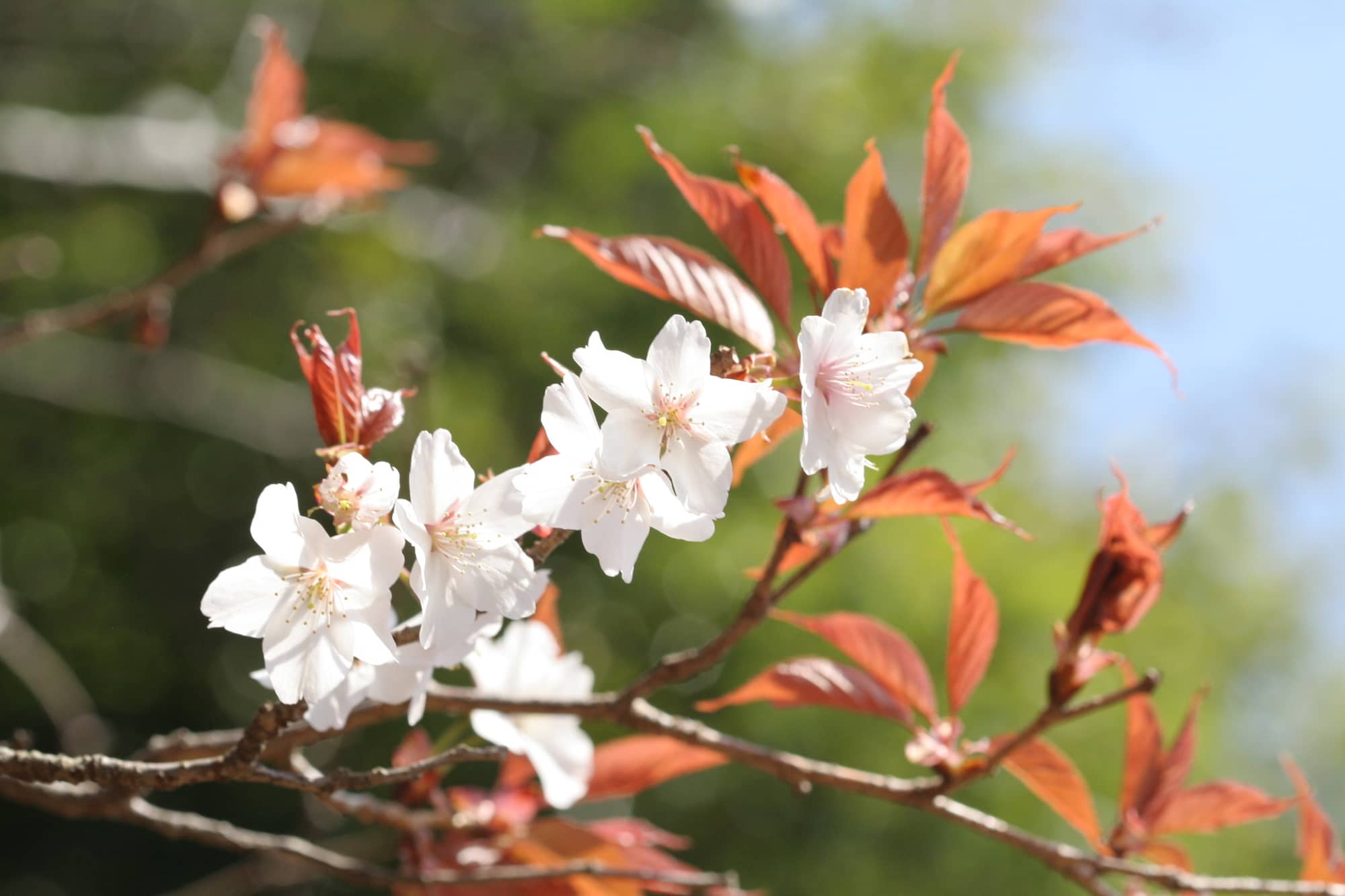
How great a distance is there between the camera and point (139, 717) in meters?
3.21

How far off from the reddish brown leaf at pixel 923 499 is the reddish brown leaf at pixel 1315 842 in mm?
426

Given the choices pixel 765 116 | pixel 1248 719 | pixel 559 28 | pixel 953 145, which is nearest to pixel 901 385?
pixel 953 145

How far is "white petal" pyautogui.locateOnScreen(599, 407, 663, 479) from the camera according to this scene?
0.51m

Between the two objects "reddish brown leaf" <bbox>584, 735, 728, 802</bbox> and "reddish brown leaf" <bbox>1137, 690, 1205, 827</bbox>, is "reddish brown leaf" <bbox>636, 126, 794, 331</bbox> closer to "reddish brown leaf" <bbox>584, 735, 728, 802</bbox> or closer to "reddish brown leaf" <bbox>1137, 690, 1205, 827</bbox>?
"reddish brown leaf" <bbox>584, 735, 728, 802</bbox>

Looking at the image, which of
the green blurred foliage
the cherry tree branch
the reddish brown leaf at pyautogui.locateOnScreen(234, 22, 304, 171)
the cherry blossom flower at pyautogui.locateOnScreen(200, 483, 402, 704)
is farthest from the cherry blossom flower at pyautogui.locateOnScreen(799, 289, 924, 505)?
the green blurred foliage

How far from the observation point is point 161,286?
1237 millimetres

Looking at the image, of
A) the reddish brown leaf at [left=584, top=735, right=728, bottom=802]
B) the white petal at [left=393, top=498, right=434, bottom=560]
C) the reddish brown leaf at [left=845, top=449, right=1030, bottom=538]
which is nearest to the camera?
the white petal at [left=393, top=498, right=434, bottom=560]

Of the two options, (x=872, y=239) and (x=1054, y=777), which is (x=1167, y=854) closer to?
(x=1054, y=777)

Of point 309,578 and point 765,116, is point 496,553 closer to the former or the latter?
point 309,578

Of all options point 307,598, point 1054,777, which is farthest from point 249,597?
point 1054,777

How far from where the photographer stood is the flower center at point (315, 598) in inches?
20.8

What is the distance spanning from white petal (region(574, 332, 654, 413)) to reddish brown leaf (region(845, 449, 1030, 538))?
0.21 metres

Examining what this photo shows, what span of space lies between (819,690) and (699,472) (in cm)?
33

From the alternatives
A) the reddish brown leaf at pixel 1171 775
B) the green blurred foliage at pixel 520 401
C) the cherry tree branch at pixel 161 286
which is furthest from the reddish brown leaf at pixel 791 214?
the green blurred foliage at pixel 520 401
